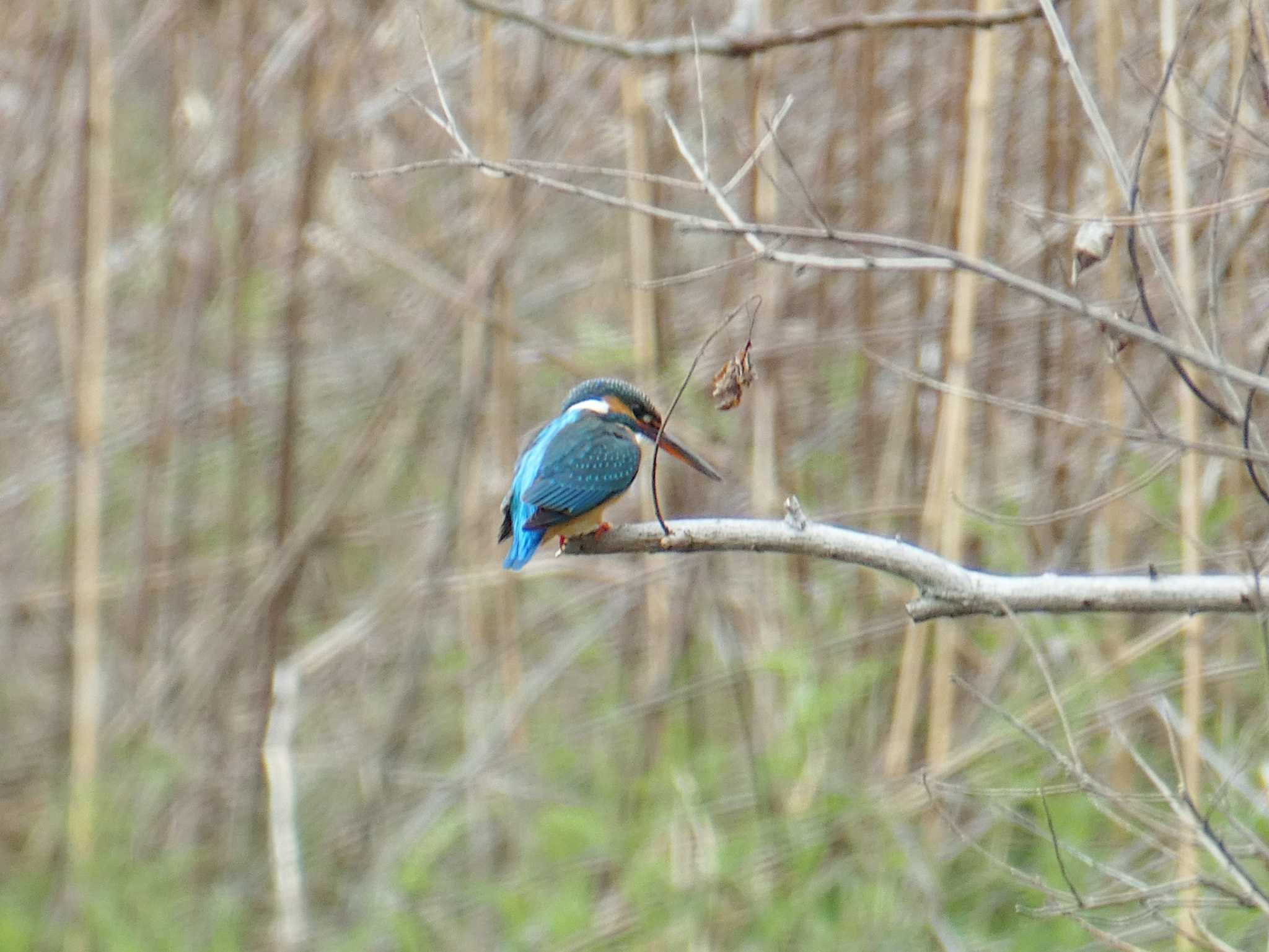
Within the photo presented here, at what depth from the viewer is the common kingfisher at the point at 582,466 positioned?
2.21 m

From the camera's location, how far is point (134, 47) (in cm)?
351

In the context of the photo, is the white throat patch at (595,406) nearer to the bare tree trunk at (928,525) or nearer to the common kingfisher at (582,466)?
the common kingfisher at (582,466)

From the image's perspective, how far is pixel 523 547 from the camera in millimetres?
2232

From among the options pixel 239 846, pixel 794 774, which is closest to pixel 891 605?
pixel 794 774

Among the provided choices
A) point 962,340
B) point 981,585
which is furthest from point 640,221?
point 981,585

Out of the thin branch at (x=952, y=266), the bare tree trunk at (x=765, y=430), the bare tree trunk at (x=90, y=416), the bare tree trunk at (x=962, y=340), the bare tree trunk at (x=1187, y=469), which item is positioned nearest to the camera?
the thin branch at (x=952, y=266)

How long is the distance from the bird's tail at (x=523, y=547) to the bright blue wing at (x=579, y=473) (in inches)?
1.1

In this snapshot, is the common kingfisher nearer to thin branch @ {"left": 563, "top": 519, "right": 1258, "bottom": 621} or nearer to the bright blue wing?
the bright blue wing

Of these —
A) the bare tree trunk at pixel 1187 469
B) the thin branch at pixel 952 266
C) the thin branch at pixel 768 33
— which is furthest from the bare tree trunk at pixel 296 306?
the thin branch at pixel 952 266

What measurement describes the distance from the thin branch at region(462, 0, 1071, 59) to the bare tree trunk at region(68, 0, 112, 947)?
110 centimetres

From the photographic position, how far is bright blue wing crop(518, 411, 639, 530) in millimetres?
2205

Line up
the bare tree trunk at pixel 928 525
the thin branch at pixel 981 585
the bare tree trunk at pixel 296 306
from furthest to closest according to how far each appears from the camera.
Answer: the bare tree trunk at pixel 296 306
the bare tree trunk at pixel 928 525
the thin branch at pixel 981 585

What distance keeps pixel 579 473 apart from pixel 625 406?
17 centimetres

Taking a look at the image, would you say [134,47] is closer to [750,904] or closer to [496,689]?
[496,689]
